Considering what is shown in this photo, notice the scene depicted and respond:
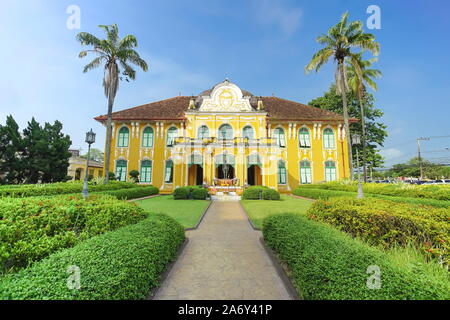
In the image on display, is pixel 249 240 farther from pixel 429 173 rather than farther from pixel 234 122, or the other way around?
pixel 429 173

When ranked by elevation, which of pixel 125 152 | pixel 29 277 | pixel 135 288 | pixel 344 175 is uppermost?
pixel 125 152

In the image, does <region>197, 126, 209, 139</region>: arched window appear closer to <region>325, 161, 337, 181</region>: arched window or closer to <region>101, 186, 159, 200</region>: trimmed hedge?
<region>101, 186, 159, 200</region>: trimmed hedge

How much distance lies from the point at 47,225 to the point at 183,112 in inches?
789

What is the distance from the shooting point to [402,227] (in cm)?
390

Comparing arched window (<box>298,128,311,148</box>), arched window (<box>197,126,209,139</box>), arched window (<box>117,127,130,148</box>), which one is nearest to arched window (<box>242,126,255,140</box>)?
arched window (<box>197,126,209,139</box>)

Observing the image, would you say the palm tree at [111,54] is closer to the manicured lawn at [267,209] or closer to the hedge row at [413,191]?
the manicured lawn at [267,209]

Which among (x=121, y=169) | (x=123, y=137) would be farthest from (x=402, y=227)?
(x=123, y=137)

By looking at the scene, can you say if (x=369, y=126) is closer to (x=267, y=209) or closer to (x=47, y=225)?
(x=267, y=209)

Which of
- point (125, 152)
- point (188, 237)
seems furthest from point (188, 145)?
point (188, 237)

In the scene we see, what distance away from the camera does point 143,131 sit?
71.9ft

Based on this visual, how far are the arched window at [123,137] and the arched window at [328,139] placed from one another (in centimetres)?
2229

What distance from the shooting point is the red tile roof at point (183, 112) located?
2172cm

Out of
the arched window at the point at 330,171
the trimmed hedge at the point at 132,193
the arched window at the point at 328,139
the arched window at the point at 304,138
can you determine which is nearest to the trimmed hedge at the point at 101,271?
the trimmed hedge at the point at 132,193

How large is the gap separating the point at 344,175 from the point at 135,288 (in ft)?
78.5
